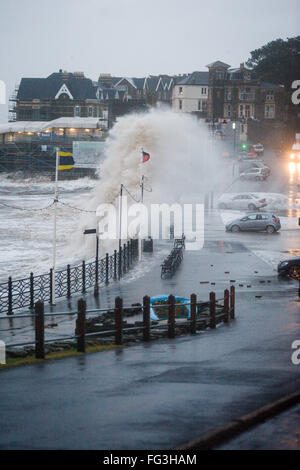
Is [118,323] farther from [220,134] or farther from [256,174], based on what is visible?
[220,134]

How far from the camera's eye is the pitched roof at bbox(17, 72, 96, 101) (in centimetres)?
14888

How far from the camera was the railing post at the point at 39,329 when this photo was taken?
42.1 feet

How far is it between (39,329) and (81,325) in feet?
3.56

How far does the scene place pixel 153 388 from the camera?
1027 cm

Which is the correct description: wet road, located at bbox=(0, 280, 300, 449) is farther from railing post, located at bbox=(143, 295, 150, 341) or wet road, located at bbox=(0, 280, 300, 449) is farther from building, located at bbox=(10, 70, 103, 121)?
building, located at bbox=(10, 70, 103, 121)

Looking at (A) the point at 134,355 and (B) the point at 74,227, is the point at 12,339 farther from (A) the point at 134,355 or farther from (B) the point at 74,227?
(B) the point at 74,227

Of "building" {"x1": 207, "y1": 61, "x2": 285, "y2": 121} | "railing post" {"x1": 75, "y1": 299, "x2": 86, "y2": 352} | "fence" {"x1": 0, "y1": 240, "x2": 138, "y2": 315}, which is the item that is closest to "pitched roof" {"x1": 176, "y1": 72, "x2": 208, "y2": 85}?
"building" {"x1": 207, "y1": 61, "x2": 285, "y2": 121}

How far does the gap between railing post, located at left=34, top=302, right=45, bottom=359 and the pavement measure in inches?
21.9

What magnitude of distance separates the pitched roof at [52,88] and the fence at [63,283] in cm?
11878

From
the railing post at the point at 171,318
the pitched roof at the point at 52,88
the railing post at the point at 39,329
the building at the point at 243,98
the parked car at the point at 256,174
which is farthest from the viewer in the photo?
the pitched roof at the point at 52,88

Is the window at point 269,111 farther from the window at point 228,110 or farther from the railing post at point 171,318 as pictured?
the railing post at point 171,318

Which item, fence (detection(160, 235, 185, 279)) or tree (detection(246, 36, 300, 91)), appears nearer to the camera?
fence (detection(160, 235, 185, 279))

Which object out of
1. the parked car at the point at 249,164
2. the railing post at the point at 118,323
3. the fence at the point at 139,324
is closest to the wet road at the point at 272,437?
the fence at the point at 139,324

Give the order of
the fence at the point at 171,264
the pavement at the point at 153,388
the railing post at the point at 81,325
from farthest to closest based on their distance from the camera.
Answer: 1. the fence at the point at 171,264
2. the railing post at the point at 81,325
3. the pavement at the point at 153,388
